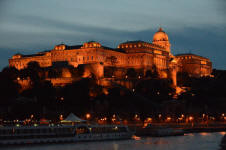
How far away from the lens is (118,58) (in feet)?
531

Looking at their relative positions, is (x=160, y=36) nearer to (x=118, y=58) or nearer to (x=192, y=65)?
(x=192, y=65)

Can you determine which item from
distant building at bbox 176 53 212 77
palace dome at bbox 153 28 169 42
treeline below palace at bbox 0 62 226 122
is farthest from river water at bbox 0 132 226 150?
palace dome at bbox 153 28 169 42

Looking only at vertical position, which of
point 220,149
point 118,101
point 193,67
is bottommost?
point 220,149

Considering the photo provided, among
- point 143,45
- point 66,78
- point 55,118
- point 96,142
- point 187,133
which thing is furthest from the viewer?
point 143,45

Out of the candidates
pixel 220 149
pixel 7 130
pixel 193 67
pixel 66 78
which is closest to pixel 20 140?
pixel 7 130

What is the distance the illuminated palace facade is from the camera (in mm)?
152250

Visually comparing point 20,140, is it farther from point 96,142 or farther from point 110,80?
point 110,80

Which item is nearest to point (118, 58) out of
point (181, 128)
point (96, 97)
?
point (96, 97)

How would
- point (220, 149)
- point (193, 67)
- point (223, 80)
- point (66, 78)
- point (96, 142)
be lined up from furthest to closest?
point (193, 67)
point (223, 80)
point (66, 78)
point (96, 142)
point (220, 149)

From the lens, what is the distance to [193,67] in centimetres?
18750

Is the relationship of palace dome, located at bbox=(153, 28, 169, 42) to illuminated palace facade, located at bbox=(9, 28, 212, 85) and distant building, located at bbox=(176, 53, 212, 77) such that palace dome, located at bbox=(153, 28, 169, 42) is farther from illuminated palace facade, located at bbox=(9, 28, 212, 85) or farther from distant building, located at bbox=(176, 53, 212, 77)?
distant building, located at bbox=(176, 53, 212, 77)

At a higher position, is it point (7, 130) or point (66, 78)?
point (66, 78)

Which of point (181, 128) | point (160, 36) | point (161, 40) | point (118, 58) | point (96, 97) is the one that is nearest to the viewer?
point (181, 128)

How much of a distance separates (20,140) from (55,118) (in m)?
33.9
